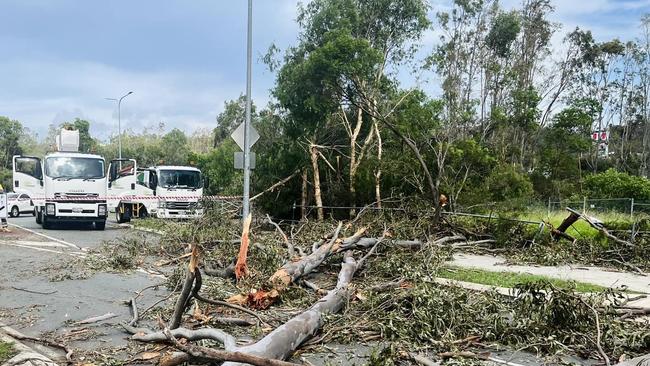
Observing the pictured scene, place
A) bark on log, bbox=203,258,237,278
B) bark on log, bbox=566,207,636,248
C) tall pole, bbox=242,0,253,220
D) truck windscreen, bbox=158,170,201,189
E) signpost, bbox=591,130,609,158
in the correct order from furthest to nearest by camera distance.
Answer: signpost, bbox=591,130,609,158 < truck windscreen, bbox=158,170,201,189 < tall pole, bbox=242,0,253,220 < bark on log, bbox=566,207,636,248 < bark on log, bbox=203,258,237,278

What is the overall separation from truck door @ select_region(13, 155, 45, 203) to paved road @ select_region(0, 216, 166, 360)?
6.25 meters

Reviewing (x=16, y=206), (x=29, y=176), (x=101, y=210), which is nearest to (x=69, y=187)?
(x=101, y=210)

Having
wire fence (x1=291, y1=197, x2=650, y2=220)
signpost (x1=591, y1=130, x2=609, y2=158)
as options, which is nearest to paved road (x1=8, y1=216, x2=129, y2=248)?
wire fence (x1=291, y1=197, x2=650, y2=220)

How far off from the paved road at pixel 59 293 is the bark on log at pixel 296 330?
1.97 m

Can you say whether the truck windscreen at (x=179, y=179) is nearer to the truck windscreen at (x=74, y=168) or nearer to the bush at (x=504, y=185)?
the truck windscreen at (x=74, y=168)

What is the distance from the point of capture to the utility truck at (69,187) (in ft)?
62.7

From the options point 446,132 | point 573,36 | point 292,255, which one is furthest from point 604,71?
point 292,255

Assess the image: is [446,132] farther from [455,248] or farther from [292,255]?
[292,255]

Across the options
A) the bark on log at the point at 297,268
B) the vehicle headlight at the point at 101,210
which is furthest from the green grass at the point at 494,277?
the vehicle headlight at the point at 101,210

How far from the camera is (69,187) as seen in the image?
1922 centimetres

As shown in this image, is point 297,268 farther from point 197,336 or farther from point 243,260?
point 197,336

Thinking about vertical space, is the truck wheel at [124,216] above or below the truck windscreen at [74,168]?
below

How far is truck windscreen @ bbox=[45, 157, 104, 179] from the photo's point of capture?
19.3 m

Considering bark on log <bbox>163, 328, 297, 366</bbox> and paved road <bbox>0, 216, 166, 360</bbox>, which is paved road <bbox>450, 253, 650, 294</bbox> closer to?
paved road <bbox>0, 216, 166, 360</bbox>
